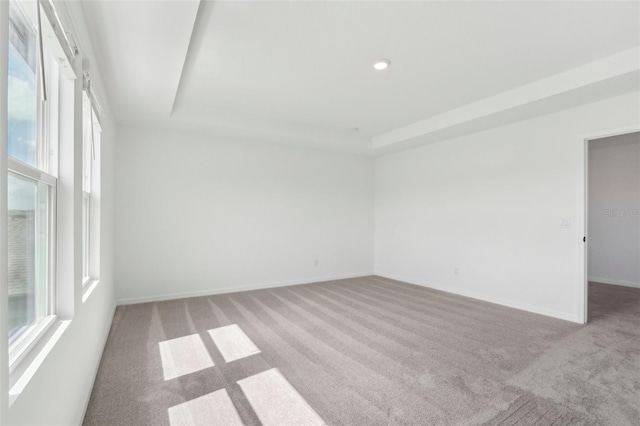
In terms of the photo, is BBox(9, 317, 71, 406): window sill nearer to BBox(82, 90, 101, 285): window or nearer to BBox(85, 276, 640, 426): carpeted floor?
BBox(85, 276, 640, 426): carpeted floor

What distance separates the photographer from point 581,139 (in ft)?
11.7

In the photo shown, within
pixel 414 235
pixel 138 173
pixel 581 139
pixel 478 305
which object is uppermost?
pixel 581 139

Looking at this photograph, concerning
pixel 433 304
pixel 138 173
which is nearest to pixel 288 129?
pixel 138 173

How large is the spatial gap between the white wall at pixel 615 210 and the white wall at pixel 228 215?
174 inches

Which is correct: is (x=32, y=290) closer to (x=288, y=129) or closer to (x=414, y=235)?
(x=288, y=129)

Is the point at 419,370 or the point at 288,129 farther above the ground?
the point at 288,129

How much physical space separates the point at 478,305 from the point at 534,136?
2.36 meters

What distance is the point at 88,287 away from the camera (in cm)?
234

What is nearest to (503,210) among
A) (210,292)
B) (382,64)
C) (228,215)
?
(382,64)

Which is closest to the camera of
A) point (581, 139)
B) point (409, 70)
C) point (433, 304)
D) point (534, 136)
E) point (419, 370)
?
point (419, 370)

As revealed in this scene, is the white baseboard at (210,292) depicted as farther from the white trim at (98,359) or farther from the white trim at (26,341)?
the white trim at (26,341)

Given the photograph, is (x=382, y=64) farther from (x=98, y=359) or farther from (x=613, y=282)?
(x=613, y=282)

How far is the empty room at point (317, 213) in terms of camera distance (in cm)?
165

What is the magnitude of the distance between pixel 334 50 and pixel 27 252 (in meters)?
2.54
